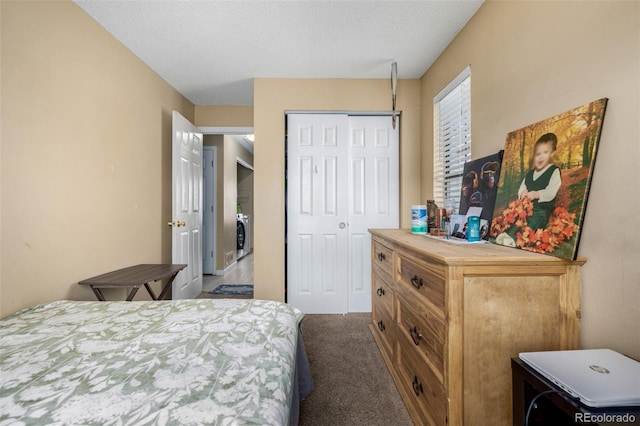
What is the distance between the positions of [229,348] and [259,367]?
184 mm

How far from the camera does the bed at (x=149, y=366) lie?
68 cm

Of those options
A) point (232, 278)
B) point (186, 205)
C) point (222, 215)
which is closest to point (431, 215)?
point (186, 205)

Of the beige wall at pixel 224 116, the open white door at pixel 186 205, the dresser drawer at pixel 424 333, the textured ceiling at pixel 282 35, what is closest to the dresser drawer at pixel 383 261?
the dresser drawer at pixel 424 333

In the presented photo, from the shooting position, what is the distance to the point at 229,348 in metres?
1.01

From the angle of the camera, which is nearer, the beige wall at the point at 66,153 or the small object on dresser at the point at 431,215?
the beige wall at the point at 66,153

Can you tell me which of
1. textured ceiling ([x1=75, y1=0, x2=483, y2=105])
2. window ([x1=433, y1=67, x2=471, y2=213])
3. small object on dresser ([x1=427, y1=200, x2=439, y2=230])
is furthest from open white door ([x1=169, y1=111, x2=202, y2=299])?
window ([x1=433, y1=67, x2=471, y2=213])

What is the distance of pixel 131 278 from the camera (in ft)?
6.88

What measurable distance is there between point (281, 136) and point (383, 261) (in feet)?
5.89

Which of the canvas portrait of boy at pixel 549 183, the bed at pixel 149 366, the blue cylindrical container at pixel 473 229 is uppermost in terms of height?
the canvas portrait of boy at pixel 549 183

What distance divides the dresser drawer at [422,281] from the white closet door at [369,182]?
1.44m

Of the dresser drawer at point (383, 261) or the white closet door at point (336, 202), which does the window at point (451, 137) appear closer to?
the white closet door at point (336, 202)

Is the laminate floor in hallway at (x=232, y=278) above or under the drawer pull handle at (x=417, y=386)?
under

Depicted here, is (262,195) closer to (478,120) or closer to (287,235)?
(287,235)

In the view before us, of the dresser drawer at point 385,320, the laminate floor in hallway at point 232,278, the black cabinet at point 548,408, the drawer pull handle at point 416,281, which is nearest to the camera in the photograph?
the black cabinet at point 548,408
